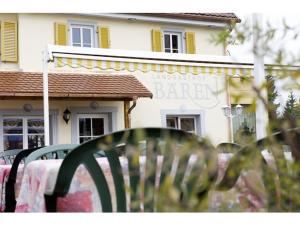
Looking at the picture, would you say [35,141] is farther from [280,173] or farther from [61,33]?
[280,173]

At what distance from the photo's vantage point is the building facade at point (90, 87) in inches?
510

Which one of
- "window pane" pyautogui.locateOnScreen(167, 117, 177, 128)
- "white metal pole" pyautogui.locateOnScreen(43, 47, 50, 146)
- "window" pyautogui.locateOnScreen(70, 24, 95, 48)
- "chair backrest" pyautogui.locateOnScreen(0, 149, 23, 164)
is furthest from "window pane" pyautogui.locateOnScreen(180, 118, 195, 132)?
"chair backrest" pyautogui.locateOnScreen(0, 149, 23, 164)

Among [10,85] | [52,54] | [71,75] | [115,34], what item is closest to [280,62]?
[52,54]

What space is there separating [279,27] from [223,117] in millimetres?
14476

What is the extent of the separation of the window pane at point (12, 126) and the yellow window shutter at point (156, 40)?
4.68 meters

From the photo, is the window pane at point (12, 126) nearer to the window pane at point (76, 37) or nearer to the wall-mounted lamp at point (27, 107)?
the wall-mounted lamp at point (27, 107)

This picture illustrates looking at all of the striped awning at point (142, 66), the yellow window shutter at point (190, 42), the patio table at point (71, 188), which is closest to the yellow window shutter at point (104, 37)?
the yellow window shutter at point (190, 42)

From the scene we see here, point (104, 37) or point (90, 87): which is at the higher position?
point (104, 37)

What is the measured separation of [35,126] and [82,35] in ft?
10.4

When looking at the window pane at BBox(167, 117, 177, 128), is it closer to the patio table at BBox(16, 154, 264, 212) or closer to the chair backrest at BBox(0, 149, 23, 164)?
the chair backrest at BBox(0, 149, 23, 164)

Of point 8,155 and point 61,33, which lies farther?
point 61,33

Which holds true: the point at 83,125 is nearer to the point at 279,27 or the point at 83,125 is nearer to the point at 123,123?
the point at 123,123

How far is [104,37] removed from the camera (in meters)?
14.7

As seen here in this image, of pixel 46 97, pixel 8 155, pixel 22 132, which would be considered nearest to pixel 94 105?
pixel 22 132
